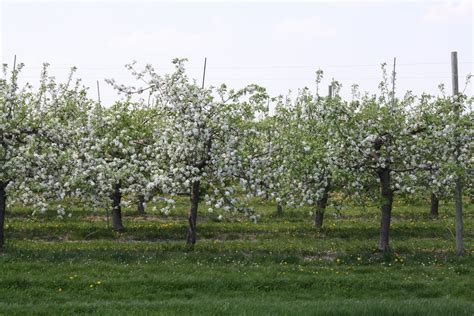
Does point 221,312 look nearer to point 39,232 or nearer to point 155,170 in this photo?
point 155,170

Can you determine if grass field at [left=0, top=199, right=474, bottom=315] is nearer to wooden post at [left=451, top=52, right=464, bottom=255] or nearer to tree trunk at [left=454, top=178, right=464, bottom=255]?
tree trunk at [left=454, top=178, right=464, bottom=255]

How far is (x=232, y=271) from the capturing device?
17.5 metres

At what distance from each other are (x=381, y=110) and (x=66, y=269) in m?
10.9

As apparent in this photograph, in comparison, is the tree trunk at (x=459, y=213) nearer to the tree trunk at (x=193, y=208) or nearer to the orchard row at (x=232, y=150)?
the orchard row at (x=232, y=150)

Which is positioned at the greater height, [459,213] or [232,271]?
[459,213]

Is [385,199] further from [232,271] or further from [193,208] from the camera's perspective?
[193,208]

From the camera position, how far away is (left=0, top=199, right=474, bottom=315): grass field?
13.9m

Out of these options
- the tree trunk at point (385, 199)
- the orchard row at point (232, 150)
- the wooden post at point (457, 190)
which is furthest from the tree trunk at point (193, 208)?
the wooden post at point (457, 190)

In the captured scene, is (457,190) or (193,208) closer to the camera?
(457,190)

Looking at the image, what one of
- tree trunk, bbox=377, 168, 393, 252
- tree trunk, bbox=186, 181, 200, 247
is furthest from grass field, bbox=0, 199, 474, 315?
tree trunk, bbox=186, 181, 200, 247

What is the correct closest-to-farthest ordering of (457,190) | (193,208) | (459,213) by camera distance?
(457,190), (459,213), (193,208)

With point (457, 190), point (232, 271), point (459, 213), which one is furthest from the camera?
point (459, 213)

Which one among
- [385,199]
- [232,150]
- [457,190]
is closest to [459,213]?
[457,190]

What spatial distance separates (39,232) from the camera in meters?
24.4
